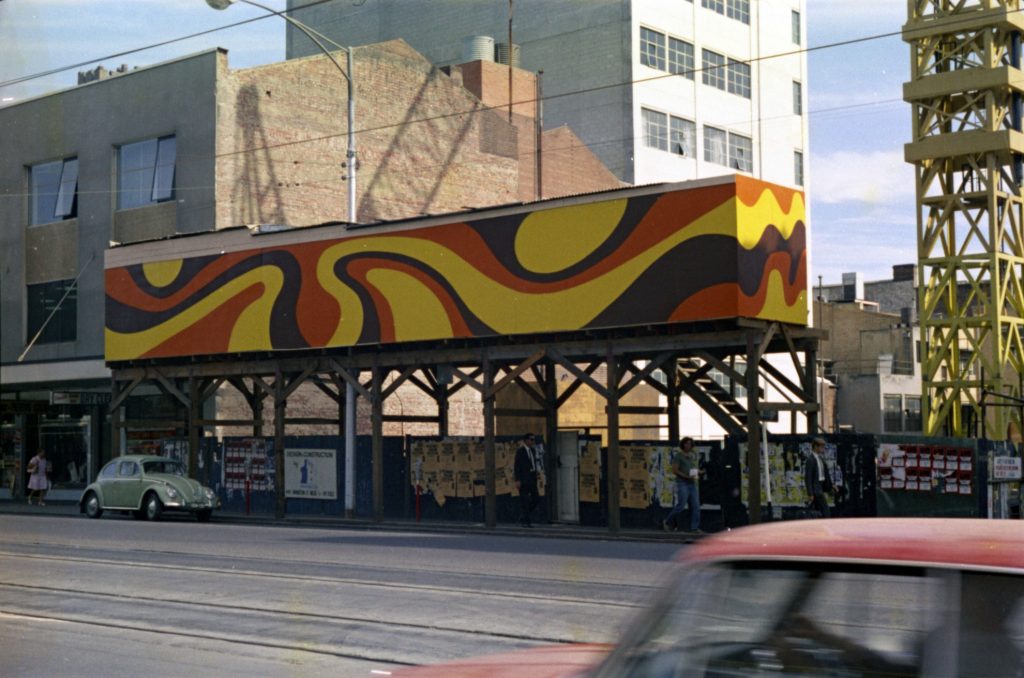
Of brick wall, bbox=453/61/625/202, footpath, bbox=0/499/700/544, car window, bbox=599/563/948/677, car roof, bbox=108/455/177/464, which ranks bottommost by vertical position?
footpath, bbox=0/499/700/544

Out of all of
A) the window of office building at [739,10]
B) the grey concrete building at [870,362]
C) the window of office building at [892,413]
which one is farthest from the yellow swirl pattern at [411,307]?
the window of office building at [892,413]

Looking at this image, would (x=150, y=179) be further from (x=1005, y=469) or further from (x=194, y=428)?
(x=1005, y=469)

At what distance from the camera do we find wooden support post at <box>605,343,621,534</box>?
2542cm

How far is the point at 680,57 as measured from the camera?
195 feet

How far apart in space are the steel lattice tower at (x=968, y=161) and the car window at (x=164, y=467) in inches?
937

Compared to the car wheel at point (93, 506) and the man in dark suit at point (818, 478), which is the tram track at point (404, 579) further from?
the car wheel at point (93, 506)

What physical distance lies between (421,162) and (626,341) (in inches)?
821

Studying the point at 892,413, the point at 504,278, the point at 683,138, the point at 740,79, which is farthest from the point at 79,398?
Answer: the point at 892,413

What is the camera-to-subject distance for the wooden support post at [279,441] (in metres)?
31.9

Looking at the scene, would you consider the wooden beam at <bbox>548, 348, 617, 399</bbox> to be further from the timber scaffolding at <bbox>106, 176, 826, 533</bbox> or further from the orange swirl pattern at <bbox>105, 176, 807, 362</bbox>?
the orange swirl pattern at <bbox>105, 176, 807, 362</bbox>

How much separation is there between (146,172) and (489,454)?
18590 mm

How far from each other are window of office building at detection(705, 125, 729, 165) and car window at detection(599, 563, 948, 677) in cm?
5858

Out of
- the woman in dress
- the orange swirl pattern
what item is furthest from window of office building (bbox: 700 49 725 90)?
the woman in dress

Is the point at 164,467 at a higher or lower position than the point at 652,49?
lower
